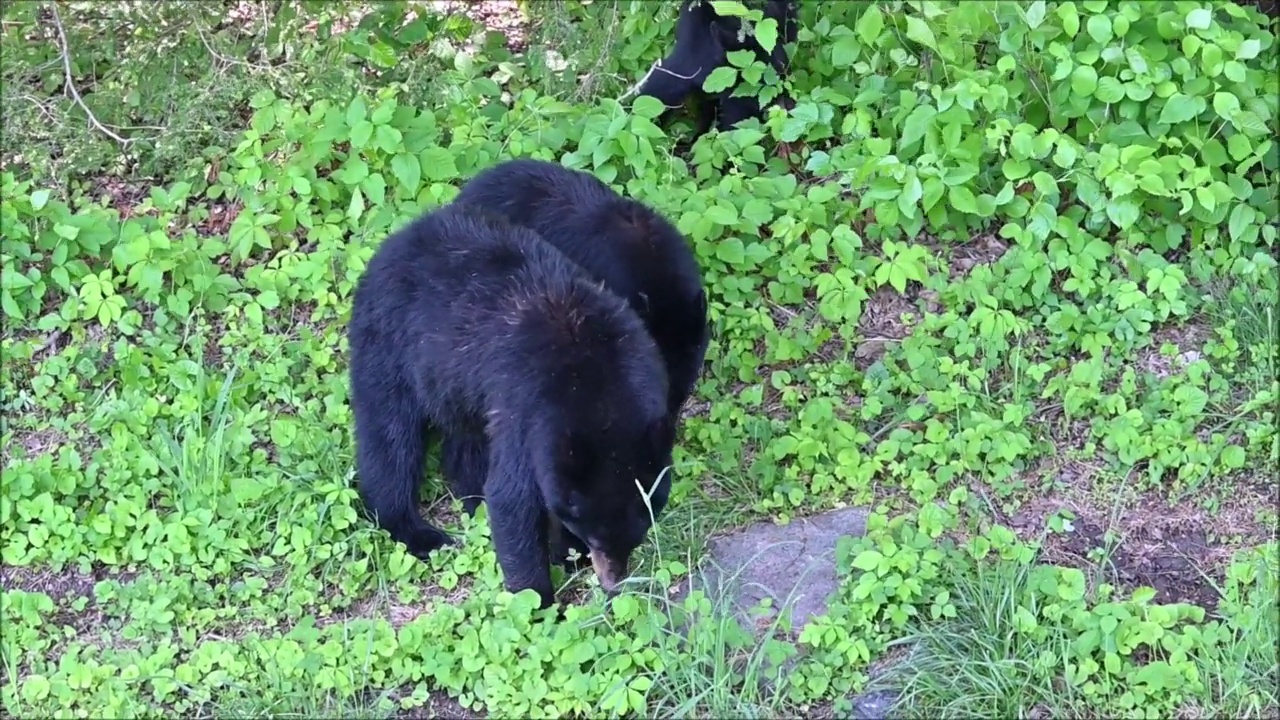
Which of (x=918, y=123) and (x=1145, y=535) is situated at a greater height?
(x=918, y=123)

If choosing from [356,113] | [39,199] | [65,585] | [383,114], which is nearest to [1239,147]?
[383,114]

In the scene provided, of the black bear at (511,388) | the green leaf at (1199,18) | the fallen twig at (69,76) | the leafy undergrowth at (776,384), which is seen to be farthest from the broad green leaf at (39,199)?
the green leaf at (1199,18)

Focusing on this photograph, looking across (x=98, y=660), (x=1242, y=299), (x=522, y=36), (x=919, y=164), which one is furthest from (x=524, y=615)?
(x=522, y=36)

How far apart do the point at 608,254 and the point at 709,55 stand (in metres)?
1.87

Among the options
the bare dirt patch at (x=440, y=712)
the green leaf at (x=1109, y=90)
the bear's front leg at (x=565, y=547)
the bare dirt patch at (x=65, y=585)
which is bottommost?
the bare dirt patch at (x=65, y=585)

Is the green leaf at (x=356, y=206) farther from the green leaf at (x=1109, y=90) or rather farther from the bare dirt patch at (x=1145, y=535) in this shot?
the green leaf at (x=1109, y=90)

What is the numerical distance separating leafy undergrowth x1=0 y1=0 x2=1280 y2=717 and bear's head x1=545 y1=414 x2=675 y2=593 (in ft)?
0.99

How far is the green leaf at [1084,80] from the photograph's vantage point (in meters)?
5.46

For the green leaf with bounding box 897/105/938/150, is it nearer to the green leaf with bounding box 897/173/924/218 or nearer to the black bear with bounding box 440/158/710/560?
the green leaf with bounding box 897/173/924/218

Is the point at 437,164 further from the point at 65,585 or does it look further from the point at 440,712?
the point at 440,712

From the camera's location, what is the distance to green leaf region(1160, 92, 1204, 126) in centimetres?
541

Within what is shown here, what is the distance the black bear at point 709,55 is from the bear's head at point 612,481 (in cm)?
275

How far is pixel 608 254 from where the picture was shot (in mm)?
4957

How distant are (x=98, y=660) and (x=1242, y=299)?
4680 millimetres
